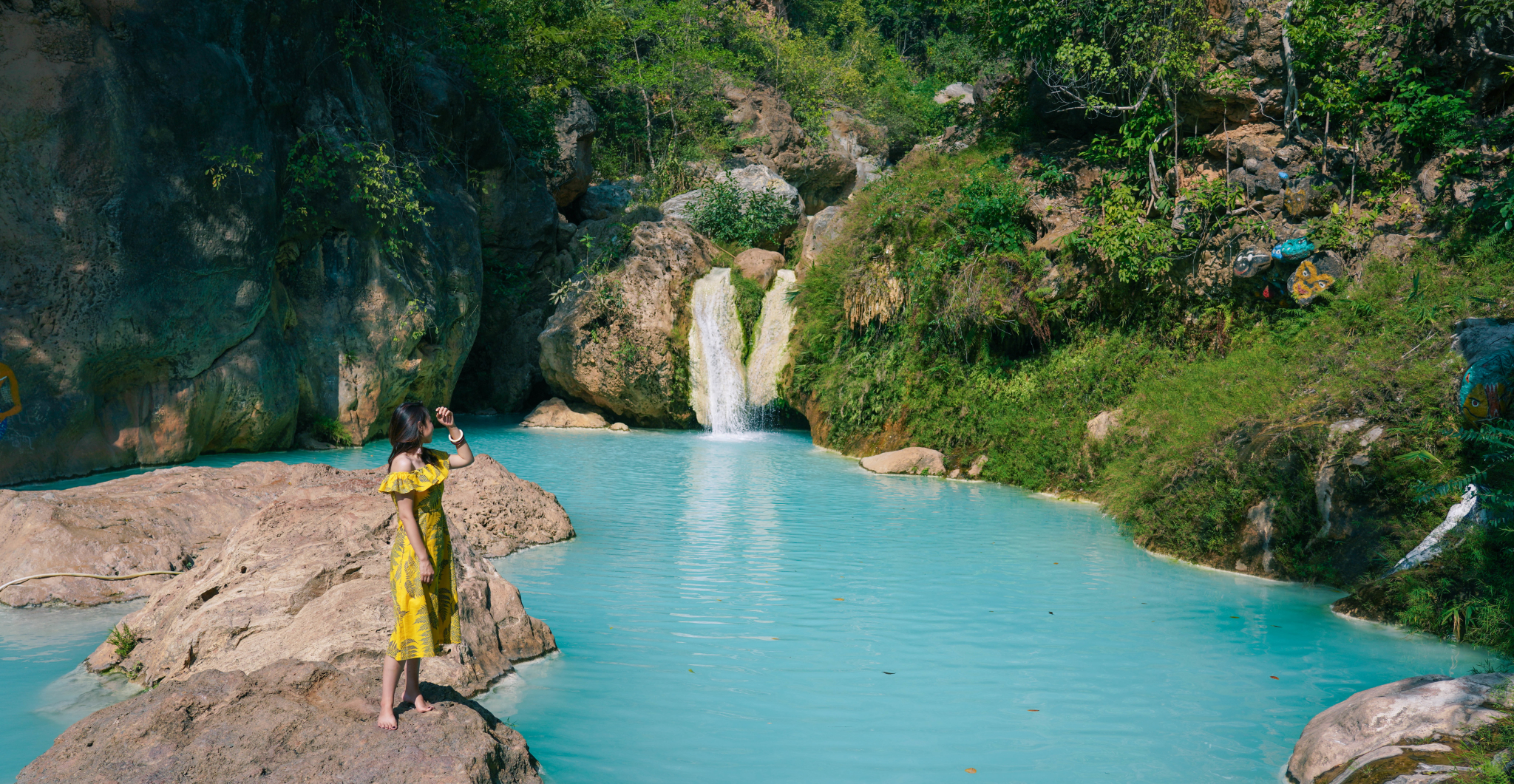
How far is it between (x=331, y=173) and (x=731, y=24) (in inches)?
787

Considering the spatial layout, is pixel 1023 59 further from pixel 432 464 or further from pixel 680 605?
pixel 432 464

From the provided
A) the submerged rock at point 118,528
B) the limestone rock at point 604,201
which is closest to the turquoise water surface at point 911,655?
the submerged rock at point 118,528

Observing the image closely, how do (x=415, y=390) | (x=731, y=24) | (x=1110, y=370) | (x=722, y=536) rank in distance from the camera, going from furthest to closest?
1. (x=731, y=24)
2. (x=415, y=390)
3. (x=1110, y=370)
4. (x=722, y=536)

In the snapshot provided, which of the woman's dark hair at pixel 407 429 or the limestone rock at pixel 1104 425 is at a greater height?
the woman's dark hair at pixel 407 429

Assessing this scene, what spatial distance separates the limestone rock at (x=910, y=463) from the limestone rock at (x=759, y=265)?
647 cm

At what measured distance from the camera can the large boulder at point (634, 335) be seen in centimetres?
1838

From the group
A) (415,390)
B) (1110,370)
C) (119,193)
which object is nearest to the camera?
(119,193)

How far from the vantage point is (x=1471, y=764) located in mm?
3455

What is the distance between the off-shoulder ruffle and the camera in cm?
378

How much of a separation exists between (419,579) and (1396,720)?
4.17 m

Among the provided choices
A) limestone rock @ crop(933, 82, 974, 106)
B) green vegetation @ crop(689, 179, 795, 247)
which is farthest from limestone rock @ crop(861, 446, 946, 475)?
limestone rock @ crop(933, 82, 974, 106)

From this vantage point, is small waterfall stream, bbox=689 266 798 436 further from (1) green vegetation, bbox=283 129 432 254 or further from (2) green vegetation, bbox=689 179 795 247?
(1) green vegetation, bbox=283 129 432 254

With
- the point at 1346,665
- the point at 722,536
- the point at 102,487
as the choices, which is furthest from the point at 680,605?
the point at 102,487

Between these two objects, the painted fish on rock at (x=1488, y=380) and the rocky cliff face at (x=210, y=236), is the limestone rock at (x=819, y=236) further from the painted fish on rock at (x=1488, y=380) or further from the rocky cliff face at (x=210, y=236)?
the painted fish on rock at (x=1488, y=380)
